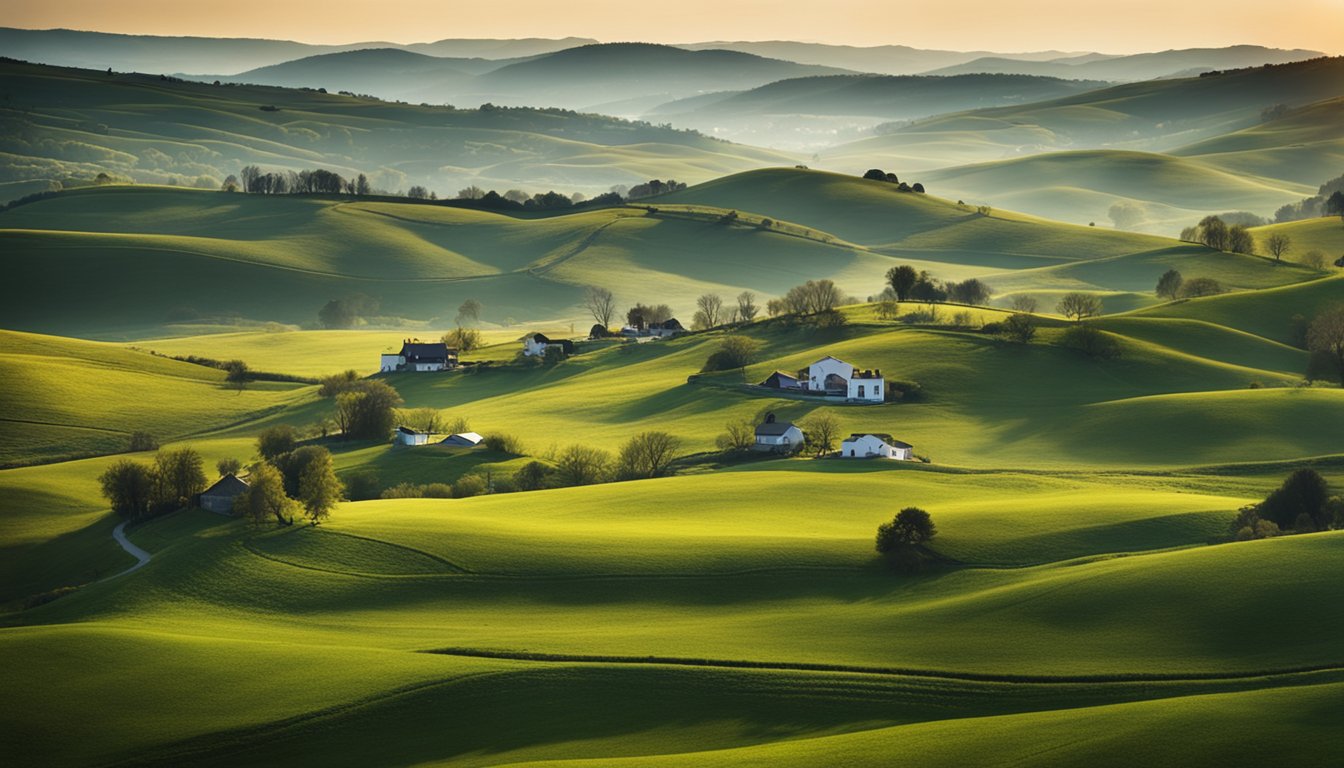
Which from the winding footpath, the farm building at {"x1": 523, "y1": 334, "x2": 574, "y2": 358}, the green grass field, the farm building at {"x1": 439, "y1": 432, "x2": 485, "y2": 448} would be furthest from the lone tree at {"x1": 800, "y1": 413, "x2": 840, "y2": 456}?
the farm building at {"x1": 523, "y1": 334, "x2": 574, "y2": 358}

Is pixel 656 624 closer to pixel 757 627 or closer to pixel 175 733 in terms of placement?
pixel 757 627

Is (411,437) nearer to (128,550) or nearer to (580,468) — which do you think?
(580,468)

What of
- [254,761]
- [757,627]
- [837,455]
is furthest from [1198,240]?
[254,761]

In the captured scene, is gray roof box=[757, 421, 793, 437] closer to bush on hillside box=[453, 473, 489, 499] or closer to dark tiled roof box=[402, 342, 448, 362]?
bush on hillside box=[453, 473, 489, 499]

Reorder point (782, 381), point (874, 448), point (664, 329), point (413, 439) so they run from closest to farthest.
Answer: point (874, 448) → point (413, 439) → point (782, 381) → point (664, 329)

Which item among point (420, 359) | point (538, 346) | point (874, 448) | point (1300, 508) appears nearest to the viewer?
point (1300, 508)

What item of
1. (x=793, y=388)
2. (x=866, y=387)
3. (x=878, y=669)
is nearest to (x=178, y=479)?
(x=878, y=669)

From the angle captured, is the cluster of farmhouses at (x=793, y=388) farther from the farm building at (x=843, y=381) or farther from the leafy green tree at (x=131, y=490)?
the leafy green tree at (x=131, y=490)
